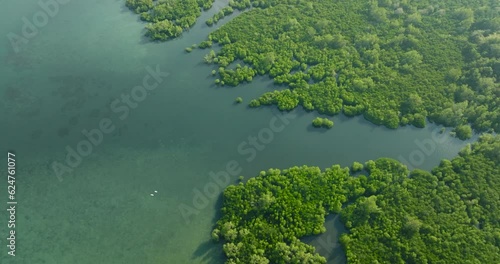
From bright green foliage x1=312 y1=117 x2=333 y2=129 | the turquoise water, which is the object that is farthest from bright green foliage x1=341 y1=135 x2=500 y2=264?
bright green foliage x1=312 y1=117 x2=333 y2=129

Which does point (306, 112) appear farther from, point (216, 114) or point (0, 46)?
point (0, 46)

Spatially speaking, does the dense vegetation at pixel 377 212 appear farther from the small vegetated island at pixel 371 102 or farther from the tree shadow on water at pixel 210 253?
the tree shadow on water at pixel 210 253

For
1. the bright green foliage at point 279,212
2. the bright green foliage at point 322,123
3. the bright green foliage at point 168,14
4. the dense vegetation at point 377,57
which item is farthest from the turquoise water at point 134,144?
the dense vegetation at point 377,57

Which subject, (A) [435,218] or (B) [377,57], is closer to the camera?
(A) [435,218]

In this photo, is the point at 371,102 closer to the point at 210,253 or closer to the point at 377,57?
the point at 377,57

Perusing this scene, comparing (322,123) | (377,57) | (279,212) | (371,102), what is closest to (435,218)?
(279,212)

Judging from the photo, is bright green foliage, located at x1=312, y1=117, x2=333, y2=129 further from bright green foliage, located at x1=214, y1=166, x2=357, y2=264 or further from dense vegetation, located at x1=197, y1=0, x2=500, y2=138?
bright green foliage, located at x1=214, y1=166, x2=357, y2=264

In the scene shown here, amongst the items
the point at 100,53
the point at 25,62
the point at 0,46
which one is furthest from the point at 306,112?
the point at 0,46
